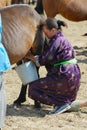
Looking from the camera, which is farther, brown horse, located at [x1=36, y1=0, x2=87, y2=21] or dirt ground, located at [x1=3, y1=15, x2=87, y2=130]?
brown horse, located at [x1=36, y1=0, x2=87, y2=21]

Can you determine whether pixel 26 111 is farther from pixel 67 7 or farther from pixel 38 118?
pixel 67 7

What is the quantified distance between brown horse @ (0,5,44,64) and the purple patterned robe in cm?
20

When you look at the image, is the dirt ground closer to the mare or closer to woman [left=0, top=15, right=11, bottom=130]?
woman [left=0, top=15, right=11, bottom=130]

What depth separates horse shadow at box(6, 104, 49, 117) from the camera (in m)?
5.02

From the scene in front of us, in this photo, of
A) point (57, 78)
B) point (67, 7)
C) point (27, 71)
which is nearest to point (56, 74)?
point (57, 78)

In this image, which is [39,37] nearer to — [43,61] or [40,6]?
[43,61]

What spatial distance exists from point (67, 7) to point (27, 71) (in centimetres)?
422

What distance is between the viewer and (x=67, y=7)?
29.5 ft

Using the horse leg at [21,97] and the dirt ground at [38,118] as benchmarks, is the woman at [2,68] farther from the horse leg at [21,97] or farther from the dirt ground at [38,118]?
the horse leg at [21,97]

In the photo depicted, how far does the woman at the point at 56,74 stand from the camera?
4906 millimetres

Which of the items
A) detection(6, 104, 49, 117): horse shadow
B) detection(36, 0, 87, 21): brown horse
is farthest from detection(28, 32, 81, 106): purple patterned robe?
detection(36, 0, 87, 21): brown horse

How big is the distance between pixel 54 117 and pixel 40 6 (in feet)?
13.5

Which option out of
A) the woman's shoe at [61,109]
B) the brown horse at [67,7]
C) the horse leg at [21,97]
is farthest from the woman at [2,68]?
the brown horse at [67,7]

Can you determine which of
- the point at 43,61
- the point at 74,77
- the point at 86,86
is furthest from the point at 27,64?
the point at 86,86
